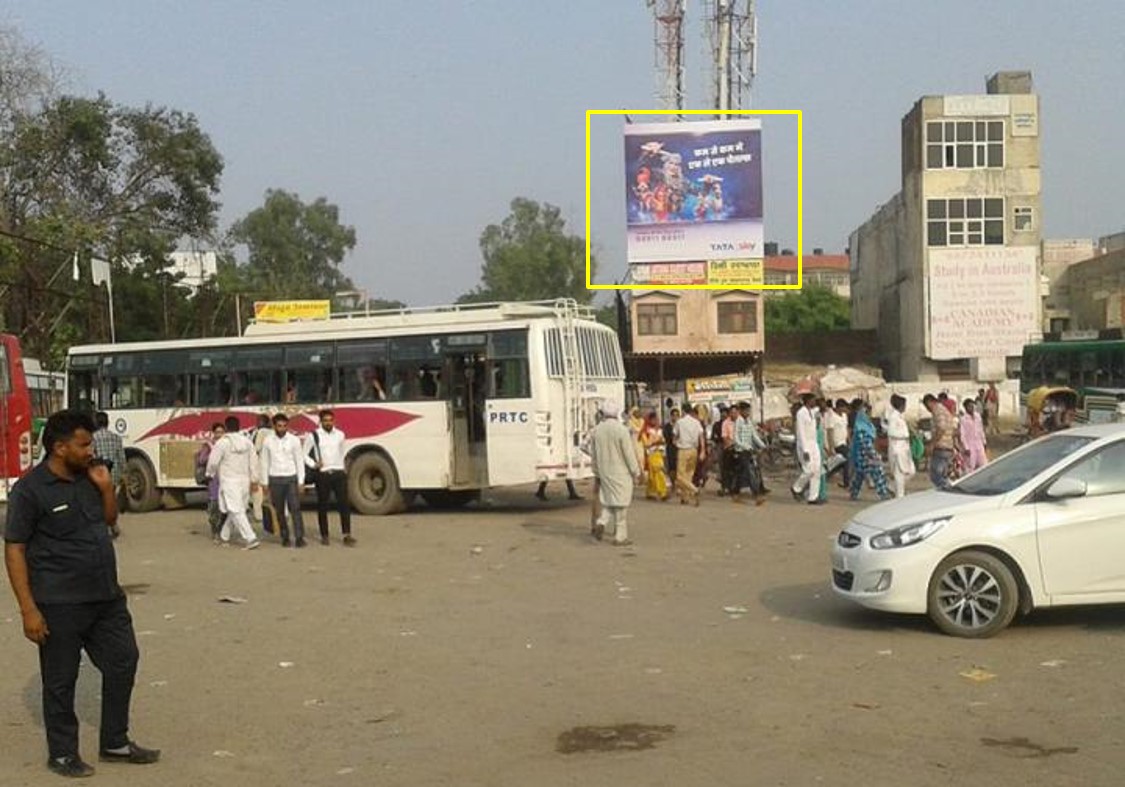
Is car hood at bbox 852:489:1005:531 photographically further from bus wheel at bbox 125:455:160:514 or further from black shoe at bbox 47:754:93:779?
bus wheel at bbox 125:455:160:514

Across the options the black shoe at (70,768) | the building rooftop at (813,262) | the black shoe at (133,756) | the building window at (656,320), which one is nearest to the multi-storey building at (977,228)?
the building window at (656,320)

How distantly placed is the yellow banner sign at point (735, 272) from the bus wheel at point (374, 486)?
82.7 ft

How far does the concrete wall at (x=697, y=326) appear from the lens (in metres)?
49.2

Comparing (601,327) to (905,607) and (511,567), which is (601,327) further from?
(905,607)

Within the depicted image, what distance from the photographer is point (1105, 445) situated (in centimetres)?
914

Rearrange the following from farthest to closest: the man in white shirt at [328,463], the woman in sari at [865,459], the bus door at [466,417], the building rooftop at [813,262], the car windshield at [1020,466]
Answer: the building rooftop at [813,262]
the woman in sari at [865,459]
the bus door at [466,417]
the man in white shirt at [328,463]
the car windshield at [1020,466]

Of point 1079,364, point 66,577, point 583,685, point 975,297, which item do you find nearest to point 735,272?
point 975,297

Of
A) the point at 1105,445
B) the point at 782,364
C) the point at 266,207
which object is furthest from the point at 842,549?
the point at 266,207

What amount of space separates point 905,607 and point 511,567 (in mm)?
5556

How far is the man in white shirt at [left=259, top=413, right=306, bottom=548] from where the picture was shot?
1559 centimetres

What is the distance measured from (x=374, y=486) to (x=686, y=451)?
4.97m

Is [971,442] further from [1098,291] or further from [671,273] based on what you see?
[1098,291]

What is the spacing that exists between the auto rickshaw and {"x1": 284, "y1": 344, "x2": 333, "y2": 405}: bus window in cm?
1564

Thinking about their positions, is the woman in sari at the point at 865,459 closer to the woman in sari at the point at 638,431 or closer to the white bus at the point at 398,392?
the woman in sari at the point at 638,431
